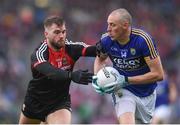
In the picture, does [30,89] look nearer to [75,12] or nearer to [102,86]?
[102,86]

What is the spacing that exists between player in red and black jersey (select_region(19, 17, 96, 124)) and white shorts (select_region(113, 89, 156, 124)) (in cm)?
70

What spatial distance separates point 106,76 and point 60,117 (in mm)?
962

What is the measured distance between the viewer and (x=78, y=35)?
20.9 meters

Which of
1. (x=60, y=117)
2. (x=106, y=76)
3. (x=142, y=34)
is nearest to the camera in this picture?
(x=106, y=76)

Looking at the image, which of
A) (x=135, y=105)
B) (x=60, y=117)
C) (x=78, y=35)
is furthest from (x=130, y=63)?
(x=78, y=35)

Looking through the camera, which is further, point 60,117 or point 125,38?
point 60,117

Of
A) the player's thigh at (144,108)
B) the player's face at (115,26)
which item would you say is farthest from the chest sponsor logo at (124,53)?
the player's thigh at (144,108)

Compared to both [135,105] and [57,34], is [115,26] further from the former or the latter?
[135,105]

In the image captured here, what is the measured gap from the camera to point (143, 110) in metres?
10.7

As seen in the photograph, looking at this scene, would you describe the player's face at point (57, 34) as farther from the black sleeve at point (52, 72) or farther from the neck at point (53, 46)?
the black sleeve at point (52, 72)

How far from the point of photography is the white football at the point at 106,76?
1002 cm

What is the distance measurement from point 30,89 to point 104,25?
10.6 metres

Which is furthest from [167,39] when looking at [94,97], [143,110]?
[143,110]

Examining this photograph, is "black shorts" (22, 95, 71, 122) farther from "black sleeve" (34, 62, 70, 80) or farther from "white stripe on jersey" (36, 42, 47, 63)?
"white stripe on jersey" (36, 42, 47, 63)
